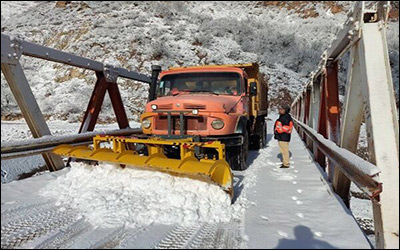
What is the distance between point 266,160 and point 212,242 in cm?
484

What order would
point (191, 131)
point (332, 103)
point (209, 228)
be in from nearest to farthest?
point (209, 228) < point (332, 103) < point (191, 131)

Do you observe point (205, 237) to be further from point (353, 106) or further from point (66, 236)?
point (353, 106)

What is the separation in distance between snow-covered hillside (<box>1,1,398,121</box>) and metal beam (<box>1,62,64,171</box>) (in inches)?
502

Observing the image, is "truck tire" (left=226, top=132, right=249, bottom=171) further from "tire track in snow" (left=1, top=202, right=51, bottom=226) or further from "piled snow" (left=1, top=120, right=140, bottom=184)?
"piled snow" (left=1, top=120, right=140, bottom=184)

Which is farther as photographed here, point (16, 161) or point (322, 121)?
point (322, 121)

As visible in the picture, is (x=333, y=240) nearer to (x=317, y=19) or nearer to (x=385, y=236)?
(x=385, y=236)

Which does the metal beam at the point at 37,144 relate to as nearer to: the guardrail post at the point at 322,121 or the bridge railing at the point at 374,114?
the bridge railing at the point at 374,114

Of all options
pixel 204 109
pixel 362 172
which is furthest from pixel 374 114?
pixel 204 109

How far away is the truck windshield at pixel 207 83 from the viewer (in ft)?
20.0

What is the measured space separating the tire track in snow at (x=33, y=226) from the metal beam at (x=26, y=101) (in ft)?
6.04

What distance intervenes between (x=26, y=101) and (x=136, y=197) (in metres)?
2.55

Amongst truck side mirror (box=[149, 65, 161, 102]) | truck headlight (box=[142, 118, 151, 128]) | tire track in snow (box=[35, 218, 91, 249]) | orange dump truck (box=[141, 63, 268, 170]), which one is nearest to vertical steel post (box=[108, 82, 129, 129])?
truck side mirror (box=[149, 65, 161, 102])

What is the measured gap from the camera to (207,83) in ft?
20.3

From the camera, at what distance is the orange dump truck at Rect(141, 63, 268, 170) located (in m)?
5.00
